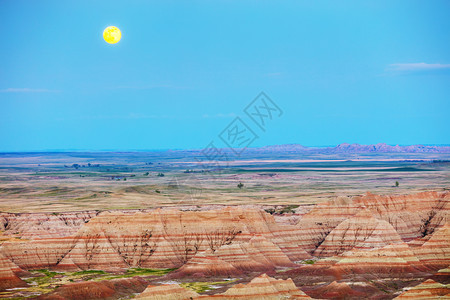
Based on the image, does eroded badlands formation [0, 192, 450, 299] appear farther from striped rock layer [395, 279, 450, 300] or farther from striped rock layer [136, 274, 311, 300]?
striped rock layer [395, 279, 450, 300]

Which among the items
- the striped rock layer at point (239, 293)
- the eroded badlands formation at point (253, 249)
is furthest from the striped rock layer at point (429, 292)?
the striped rock layer at point (239, 293)

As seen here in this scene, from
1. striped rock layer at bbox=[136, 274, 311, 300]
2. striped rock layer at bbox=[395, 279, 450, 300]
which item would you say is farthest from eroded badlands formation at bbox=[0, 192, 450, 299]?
striped rock layer at bbox=[395, 279, 450, 300]

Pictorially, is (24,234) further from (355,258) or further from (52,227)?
(355,258)

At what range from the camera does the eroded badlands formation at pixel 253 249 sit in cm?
7744

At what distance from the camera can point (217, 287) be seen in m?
75.9

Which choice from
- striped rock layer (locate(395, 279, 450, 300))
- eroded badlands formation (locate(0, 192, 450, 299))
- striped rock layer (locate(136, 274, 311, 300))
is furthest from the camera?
eroded badlands formation (locate(0, 192, 450, 299))

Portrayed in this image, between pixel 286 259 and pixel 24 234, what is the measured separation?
39.4 metres

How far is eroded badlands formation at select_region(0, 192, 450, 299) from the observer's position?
77.4 metres

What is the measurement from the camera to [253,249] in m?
90.8

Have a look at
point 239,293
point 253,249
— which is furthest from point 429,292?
point 253,249

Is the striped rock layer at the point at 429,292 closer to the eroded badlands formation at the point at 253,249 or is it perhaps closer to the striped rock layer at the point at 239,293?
the eroded badlands formation at the point at 253,249

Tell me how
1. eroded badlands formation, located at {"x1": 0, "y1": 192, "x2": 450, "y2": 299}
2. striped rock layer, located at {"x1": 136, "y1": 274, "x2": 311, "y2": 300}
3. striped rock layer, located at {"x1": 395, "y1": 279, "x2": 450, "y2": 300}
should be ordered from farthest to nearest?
eroded badlands formation, located at {"x1": 0, "y1": 192, "x2": 450, "y2": 299} → striped rock layer, located at {"x1": 136, "y1": 274, "x2": 311, "y2": 300} → striped rock layer, located at {"x1": 395, "y1": 279, "x2": 450, "y2": 300}

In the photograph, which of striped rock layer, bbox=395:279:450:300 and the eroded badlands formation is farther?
the eroded badlands formation

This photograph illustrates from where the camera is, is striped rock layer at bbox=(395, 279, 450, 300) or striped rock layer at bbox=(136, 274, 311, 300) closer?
striped rock layer at bbox=(395, 279, 450, 300)
